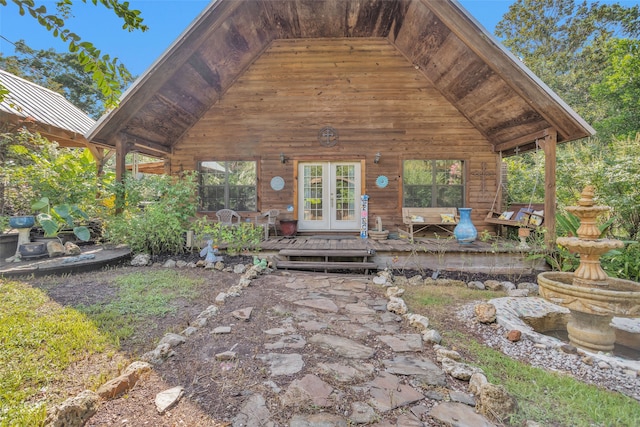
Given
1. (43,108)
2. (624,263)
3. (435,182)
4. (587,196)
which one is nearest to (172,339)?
(587,196)

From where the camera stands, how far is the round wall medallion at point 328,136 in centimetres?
723

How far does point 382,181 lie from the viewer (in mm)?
7230

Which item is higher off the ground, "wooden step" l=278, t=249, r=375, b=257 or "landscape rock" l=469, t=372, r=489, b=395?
"wooden step" l=278, t=249, r=375, b=257

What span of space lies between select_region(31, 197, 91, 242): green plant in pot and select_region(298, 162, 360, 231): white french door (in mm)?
4352

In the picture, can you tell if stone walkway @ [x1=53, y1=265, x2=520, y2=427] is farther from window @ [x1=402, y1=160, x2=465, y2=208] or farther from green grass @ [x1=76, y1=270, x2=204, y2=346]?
window @ [x1=402, y1=160, x2=465, y2=208]

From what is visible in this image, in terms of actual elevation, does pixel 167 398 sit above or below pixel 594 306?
below

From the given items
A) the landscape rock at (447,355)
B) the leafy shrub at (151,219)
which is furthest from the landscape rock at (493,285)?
the leafy shrub at (151,219)

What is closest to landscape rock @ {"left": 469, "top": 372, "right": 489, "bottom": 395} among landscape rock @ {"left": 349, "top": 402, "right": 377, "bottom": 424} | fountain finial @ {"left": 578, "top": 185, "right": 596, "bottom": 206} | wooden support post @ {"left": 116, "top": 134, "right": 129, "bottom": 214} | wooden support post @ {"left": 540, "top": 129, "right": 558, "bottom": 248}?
landscape rock @ {"left": 349, "top": 402, "right": 377, "bottom": 424}

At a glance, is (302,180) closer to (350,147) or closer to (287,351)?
(350,147)

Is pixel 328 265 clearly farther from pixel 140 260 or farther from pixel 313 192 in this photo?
pixel 140 260

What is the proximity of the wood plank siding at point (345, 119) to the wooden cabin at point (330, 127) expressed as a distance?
25mm

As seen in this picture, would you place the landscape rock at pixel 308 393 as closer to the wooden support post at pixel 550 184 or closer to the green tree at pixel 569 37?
the wooden support post at pixel 550 184

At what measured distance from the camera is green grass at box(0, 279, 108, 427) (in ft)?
5.17

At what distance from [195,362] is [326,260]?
3.24m
